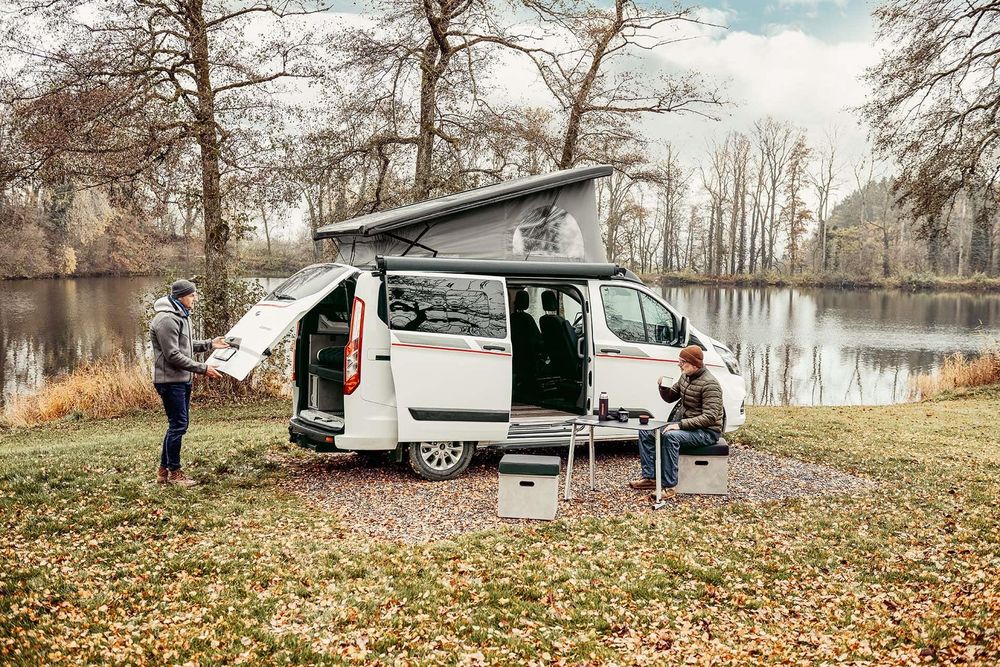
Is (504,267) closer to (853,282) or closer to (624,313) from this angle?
(624,313)

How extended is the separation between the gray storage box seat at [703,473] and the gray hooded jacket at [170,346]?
4433 millimetres

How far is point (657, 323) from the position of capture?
8586mm

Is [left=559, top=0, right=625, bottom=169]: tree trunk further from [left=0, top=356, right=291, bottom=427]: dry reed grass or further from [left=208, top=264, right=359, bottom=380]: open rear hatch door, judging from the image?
[left=208, top=264, right=359, bottom=380]: open rear hatch door

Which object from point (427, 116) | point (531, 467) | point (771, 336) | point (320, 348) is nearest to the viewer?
point (531, 467)

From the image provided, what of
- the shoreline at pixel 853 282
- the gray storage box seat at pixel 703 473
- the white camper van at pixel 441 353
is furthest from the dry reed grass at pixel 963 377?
the shoreline at pixel 853 282

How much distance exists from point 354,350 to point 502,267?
1.70 m

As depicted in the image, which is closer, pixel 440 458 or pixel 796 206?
pixel 440 458

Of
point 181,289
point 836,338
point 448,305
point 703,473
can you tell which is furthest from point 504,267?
point 836,338

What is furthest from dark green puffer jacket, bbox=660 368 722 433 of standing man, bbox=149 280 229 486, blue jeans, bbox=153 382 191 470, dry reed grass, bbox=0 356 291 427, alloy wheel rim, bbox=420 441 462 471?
dry reed grass, bbox=0 356 291 427

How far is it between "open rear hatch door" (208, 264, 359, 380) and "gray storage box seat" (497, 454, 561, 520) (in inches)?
87.9

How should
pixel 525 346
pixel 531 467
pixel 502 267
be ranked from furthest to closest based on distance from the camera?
1. pixel 525 346
2. pixel 502 267
3. pixel 531 467

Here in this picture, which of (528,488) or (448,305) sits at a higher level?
(448,305)

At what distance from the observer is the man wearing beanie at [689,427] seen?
282 inches

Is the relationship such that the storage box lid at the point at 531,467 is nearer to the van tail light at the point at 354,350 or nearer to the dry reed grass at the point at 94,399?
the van tail light at the point at 354,350
